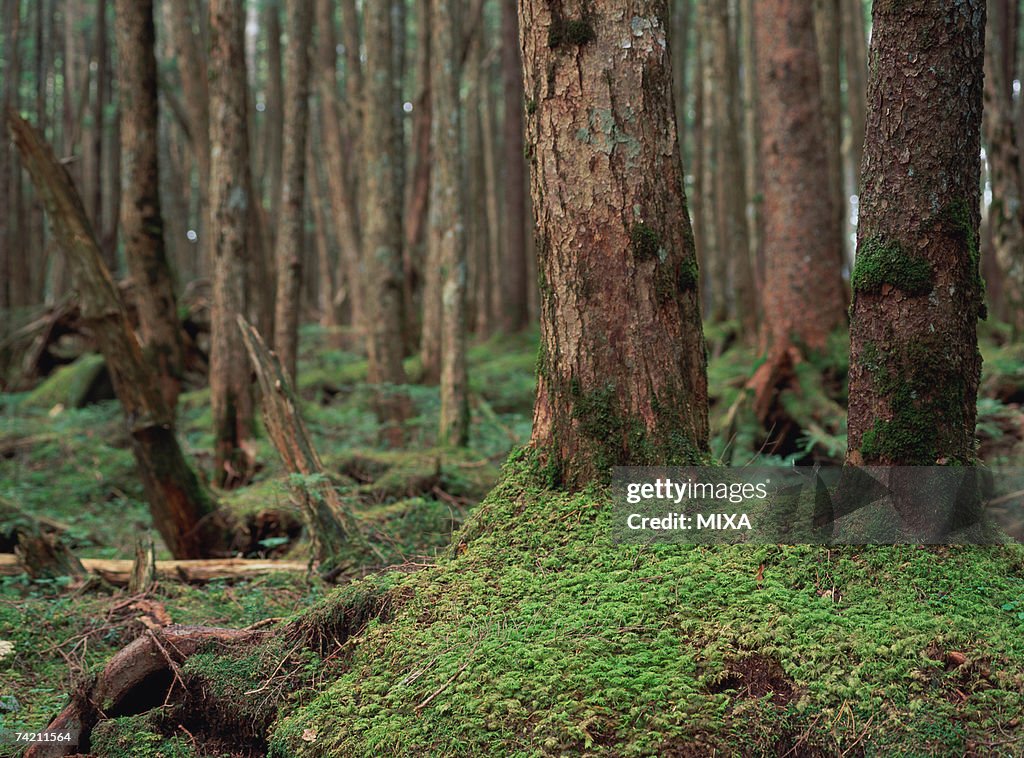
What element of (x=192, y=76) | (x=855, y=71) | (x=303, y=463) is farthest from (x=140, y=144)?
(x=855, y=71)

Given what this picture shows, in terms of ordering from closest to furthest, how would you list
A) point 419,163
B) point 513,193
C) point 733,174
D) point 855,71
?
point 419,163
point 733,174
point 513,193
point 855,71

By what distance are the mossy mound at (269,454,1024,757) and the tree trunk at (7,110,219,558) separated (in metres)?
3.08

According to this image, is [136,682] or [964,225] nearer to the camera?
[964,225]

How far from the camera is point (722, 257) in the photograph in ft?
65.0

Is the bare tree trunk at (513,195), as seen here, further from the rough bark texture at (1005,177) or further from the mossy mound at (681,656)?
the mossy mound at (681,656)

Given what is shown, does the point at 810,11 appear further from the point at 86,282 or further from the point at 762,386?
the point at 86,282

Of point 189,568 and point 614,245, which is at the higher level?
point 614,245

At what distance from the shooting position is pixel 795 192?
28.3ft

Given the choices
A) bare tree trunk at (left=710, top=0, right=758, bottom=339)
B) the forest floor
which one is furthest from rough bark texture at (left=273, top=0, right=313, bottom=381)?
bare tree trunk at (left=710, top=0, right=758, bottom=339)

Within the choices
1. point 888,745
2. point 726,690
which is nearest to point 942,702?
point 888,745

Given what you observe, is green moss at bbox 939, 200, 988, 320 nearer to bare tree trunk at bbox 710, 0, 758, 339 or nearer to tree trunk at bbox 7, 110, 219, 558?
tree trunk at bbox 7, 110, 219, 558

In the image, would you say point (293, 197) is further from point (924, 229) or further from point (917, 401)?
point (917, 401)

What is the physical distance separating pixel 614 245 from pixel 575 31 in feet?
2.88

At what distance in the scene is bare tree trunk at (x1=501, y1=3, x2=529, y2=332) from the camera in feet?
52.7
